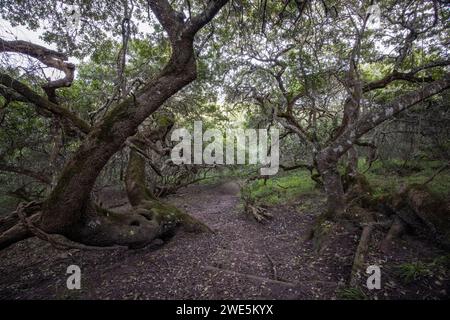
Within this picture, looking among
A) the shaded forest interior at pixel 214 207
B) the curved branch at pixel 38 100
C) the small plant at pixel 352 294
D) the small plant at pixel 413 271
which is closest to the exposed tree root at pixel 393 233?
the shaded forest interior at pixel 214 207

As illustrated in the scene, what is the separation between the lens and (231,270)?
3418mm

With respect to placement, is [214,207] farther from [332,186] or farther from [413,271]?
[413,271]

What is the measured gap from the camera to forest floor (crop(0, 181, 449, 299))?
2.79 m


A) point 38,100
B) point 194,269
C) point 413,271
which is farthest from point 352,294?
point 38,100

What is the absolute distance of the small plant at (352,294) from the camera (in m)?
2.57

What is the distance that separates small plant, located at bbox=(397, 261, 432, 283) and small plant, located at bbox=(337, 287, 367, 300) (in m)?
0.63

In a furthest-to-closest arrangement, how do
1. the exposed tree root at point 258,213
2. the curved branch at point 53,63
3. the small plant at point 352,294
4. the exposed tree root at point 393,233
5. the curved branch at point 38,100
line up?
1. the exposed tree root at point 258,213
2. the curved branch at point 53,63
3. the exposed tree root at point 393,233
4. the curved branch at point 38,100
5. the small plant at point 352,294

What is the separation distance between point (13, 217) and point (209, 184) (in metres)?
9.46

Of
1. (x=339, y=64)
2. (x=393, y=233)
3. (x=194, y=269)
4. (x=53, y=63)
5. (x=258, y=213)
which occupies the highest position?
(x=339, y=64)

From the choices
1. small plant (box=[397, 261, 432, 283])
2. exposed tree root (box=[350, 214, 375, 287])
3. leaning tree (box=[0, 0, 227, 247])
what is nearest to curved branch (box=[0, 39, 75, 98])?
leaning tree (box=[0, 0, 227, 247])

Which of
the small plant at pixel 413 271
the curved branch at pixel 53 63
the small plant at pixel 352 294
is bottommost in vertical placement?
the small plant at pixel 352 294

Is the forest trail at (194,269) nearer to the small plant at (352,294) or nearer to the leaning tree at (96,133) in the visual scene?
the small plant at (352,294)

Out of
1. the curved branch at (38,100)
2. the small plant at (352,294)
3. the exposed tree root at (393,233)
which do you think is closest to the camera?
the small plant at (352,294)

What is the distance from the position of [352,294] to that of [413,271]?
868 millimetres
